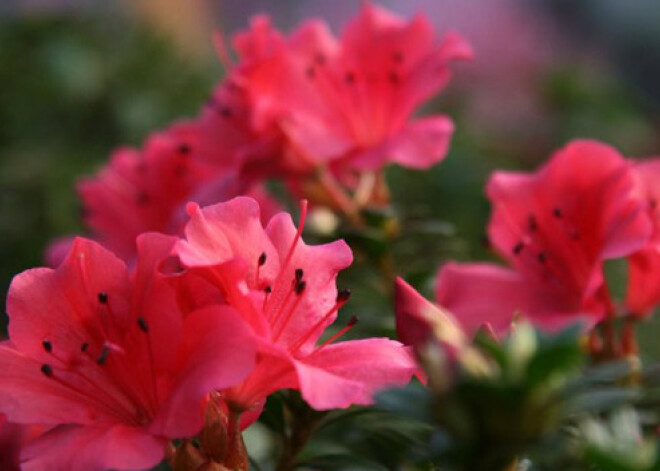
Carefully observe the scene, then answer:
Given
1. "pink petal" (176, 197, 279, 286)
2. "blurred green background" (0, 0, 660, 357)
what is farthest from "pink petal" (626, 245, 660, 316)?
"pink petal" (176, 197, 279, 286)

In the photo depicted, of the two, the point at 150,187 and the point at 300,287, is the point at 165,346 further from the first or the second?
the point at 150,187

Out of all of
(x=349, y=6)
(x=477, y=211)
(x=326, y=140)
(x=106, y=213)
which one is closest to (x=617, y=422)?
(x=326, y=140)

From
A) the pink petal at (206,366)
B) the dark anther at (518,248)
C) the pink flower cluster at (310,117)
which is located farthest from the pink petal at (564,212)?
the pink petal at (206,366)

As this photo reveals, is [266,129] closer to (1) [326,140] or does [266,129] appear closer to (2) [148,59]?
(1) [326,140]

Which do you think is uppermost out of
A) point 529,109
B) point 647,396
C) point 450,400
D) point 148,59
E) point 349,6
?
point 450,400

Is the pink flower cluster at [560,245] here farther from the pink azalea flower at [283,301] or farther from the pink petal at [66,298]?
the pink petal at [66,298]

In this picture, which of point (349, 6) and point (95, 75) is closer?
point (95, 75)

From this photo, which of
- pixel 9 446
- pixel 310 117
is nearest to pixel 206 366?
pixel 9 446

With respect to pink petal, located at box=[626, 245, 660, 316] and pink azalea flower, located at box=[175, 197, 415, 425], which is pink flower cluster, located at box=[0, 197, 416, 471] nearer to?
pink azalea flower, located at box=[175, 197, 415, 425]
